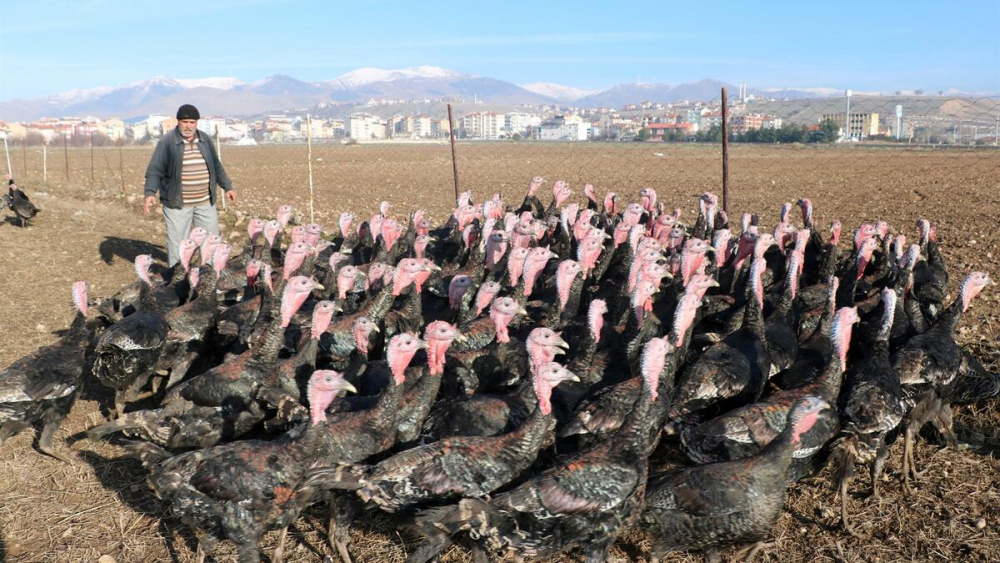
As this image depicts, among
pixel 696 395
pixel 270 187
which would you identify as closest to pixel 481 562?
pixel 696 395

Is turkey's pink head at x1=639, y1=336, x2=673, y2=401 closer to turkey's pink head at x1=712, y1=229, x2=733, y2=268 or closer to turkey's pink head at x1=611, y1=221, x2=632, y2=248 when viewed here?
turkey's pink head at x1=712, y1=229, x2=733, y2=268

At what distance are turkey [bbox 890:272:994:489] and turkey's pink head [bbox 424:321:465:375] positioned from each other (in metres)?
3.68

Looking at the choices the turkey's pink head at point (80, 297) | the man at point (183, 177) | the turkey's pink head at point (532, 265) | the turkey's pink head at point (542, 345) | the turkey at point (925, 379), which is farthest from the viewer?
the man at point (183, 177)

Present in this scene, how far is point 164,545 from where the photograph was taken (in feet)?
17.2

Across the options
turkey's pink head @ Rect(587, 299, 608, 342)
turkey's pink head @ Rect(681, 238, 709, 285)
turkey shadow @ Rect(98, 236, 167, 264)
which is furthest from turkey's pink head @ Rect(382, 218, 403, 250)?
turkey shadow @ Rect(98, 236, 167, 264)

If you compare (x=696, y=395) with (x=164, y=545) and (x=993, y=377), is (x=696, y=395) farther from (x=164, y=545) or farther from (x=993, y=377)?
(x=164, y=545)

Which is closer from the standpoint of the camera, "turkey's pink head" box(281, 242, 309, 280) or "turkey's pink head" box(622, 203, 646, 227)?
"turkey's pink head" box(281, 242, 309, 280)

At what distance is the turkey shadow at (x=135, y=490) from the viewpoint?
17.5 feet

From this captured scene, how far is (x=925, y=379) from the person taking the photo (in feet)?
19.7

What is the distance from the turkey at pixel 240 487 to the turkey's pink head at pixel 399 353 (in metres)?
0.55

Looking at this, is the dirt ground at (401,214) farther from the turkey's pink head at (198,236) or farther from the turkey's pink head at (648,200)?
the turkey's pink head at (648,200)

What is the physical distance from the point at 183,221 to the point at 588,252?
605cm

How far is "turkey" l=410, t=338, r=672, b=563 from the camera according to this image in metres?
4.46

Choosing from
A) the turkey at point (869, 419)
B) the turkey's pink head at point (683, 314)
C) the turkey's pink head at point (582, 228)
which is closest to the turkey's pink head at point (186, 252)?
the turkey's pink head at point (582, 228)
